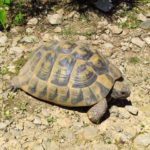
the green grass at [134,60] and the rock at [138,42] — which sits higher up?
the rock at [138,42]

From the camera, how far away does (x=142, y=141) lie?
231 inches

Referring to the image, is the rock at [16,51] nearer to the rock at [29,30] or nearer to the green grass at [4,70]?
the green grass at [4,70]

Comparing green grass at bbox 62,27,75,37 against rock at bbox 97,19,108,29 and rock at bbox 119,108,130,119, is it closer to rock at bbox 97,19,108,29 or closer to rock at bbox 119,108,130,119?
rock at bbox 97,19,108,29

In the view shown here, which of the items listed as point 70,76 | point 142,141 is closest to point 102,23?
point 70,76

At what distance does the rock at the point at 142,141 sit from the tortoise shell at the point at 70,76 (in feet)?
2.43

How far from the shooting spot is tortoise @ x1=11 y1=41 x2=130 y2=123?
6.00 metres

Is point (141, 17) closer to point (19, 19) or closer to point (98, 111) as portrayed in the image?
point (19, 19)

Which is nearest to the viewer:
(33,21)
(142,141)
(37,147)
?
(37,147)

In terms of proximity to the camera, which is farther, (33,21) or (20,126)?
(33,21)

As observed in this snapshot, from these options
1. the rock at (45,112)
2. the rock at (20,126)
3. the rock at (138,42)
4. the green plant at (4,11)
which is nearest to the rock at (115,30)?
the rock at (138,42)

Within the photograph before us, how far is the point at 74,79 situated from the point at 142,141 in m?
1.24

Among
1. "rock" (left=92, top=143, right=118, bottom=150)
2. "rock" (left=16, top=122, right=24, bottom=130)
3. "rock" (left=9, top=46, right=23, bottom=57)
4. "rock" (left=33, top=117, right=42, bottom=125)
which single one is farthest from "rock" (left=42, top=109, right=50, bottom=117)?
"rock" (left=9, top=46, right=23, bottom=57)

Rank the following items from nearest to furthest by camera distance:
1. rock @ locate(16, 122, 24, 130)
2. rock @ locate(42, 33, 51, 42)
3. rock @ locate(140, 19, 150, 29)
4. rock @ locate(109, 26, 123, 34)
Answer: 1. rock @ locate(16, 122, 24, 130)
2. rock @ locate(42, 33, 51, 42)
3. rock @ locate(109, 26, 123, 34)
4. rock @ locate(140, 19, 150, 29)

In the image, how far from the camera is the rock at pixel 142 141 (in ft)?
19.1
